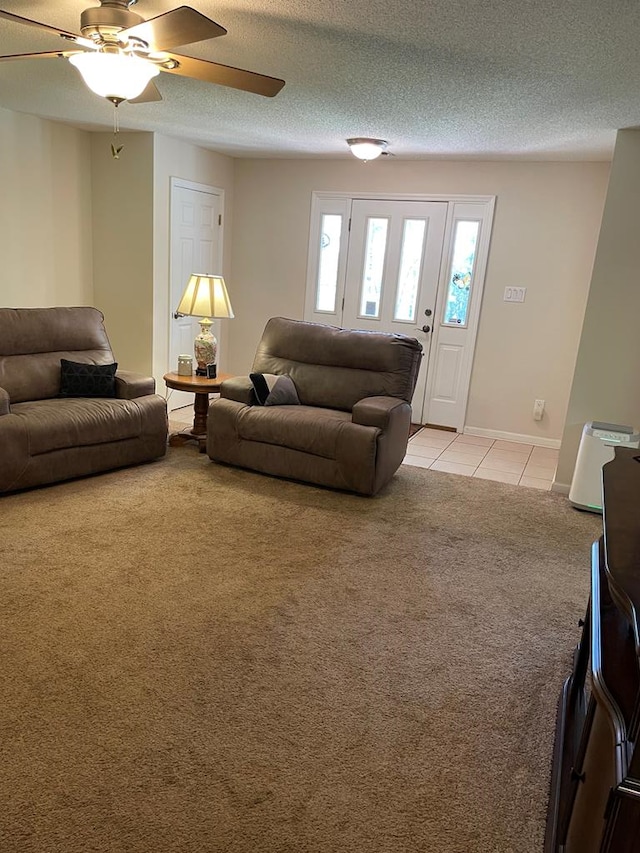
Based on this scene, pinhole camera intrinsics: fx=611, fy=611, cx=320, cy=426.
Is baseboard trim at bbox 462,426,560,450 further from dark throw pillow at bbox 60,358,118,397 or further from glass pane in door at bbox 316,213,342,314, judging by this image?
dark throw pillow at bbox 60,358,118,397

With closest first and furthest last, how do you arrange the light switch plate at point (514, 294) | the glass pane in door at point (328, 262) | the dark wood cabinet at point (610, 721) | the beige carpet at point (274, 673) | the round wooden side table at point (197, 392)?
1. the dark wood cabinet at point (610, 721)
2. the beige carpet at point (274, 673)
3. the round wooden side table at point (197, 392)
4. the light switch plate at point (514, 294)
5. the glass pane in door at point (328, 262)

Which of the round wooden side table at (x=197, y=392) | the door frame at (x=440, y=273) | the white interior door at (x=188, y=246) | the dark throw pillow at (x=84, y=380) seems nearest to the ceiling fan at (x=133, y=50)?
the dark throw pillow at (x=84, y=380)

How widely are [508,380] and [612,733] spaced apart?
4.58 metres

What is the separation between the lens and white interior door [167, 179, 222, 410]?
5.43 meters

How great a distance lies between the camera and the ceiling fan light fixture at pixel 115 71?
222 centimetres

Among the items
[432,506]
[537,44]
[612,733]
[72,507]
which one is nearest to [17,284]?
[72,507]

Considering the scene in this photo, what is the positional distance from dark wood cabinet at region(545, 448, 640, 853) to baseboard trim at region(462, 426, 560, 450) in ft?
12.5

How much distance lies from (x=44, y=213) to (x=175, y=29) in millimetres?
3427

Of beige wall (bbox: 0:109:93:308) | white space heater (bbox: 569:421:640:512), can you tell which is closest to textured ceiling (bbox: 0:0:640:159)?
beige wall (bbox: 0:109:93:308)

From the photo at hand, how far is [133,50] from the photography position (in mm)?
2268

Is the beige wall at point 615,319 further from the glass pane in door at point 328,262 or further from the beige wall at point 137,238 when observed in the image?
the beige wall at point 137,238

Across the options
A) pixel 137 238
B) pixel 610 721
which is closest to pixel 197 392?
pixel 137 238

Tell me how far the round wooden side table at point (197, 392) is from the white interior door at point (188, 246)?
1184 mm

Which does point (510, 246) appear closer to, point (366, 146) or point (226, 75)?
point (366, 146)
